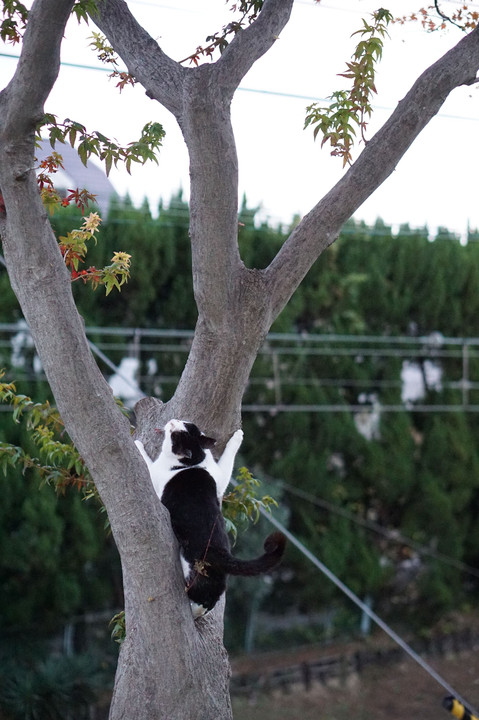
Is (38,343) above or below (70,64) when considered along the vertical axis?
below

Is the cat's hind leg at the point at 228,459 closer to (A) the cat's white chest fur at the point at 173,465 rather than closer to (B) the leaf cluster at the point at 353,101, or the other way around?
(A) the cat's white chest fur at the point at 173,465

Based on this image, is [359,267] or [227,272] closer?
[227,272]

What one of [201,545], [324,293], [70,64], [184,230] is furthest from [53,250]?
[324,293]

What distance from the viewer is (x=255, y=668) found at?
6.07 m

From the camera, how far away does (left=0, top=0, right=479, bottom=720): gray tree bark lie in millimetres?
2041

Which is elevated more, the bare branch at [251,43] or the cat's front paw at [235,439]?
the bare branch at [251,43]

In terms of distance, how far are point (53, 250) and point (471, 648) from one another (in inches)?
233

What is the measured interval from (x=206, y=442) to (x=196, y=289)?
1.55ft

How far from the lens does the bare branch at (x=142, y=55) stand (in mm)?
2523

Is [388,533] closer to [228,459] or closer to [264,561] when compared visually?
[228,459]

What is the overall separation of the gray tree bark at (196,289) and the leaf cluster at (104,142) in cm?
11

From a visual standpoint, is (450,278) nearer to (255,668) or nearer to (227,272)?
(255,668)

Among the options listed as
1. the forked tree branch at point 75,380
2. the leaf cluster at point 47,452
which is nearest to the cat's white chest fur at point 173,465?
the leaf cluster at point 47,452

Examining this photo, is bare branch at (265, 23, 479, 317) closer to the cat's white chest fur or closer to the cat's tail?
the cat's white chest fur
